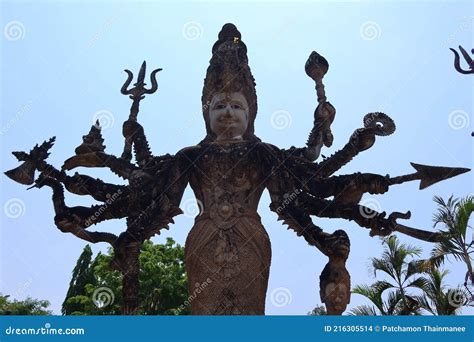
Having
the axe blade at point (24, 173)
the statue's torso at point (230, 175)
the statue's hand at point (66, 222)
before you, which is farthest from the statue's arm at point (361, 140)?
the axe blade at point (24, 173)

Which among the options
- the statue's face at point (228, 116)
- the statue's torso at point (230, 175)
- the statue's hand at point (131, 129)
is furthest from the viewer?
the statue's hand at point (131, 129)

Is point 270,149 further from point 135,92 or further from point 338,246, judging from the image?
point 135,92

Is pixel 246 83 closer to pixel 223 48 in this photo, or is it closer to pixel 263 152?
pixel 223 48

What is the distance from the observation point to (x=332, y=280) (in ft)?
19.6

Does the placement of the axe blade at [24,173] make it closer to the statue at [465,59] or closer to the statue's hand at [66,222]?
the statue's hand at [66,222]

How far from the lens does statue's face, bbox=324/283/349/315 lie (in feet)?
19.4

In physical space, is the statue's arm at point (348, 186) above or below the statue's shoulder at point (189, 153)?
below

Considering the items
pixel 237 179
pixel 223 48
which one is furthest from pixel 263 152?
pixel 223 48

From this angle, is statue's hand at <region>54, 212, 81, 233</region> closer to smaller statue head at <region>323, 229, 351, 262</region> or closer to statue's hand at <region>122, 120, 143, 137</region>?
statue's hand at <region>122, 120, 143, 137</region>

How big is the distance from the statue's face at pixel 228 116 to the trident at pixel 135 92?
1.06m

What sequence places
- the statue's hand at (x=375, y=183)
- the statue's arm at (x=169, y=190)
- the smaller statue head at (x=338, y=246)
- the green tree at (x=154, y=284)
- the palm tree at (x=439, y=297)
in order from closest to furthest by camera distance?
the smaller statue head at (x=338, y=246), the statue's hand at (x=375, y=183), the statue's arm at (x=169, y=190), the palm tree at (x=439, y=297), the green tree at (x=154, y=284)

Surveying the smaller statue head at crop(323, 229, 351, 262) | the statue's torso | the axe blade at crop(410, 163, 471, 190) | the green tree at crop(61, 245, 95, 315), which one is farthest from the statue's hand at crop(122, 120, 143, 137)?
the green tree at crop(61, 245, 95, 315)

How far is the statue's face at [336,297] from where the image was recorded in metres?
5.92

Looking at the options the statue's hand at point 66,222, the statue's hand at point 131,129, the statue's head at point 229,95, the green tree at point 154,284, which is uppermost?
the green tree at point 154,284
